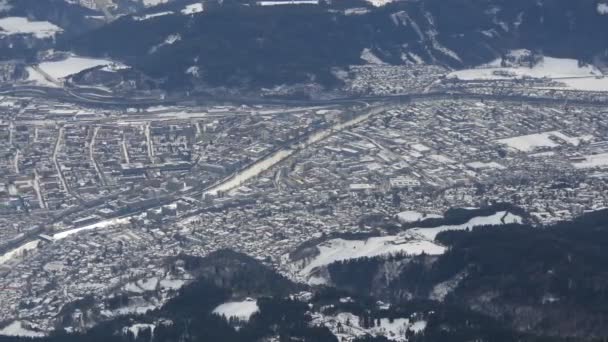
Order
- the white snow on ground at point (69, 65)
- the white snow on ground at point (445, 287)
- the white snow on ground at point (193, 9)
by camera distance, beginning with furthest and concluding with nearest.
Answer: the white snow on ground at point (193, 9) → the white snow on ground at point (69, 65) → the white snow on ground at point (445, 287)

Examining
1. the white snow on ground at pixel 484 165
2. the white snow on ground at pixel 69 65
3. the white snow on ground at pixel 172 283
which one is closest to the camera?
the white snow on ground at pixel 172 283

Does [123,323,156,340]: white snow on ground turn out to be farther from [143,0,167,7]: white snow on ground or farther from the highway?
[143,0,167,7]: white snow on ground

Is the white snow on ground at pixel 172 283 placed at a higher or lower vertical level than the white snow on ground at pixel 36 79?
lower

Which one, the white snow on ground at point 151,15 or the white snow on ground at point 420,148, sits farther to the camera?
the white snow on ground at point 151,15

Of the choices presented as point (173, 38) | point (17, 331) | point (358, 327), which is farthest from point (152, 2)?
point (358, 327)

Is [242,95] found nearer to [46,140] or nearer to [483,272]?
[46,140]

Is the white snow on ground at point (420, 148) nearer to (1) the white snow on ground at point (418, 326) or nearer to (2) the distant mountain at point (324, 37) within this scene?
(2) the distant mountain at point (324, 37)

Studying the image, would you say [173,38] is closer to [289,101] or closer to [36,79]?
[36,79]

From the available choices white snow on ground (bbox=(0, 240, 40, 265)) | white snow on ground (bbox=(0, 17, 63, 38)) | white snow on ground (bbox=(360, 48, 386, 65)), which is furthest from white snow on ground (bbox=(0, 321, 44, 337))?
white snow on ground (bbox=(0, 17, 63, 38))

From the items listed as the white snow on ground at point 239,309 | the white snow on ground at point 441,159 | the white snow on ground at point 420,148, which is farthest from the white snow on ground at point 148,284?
the white snow on ground at point 420,148
